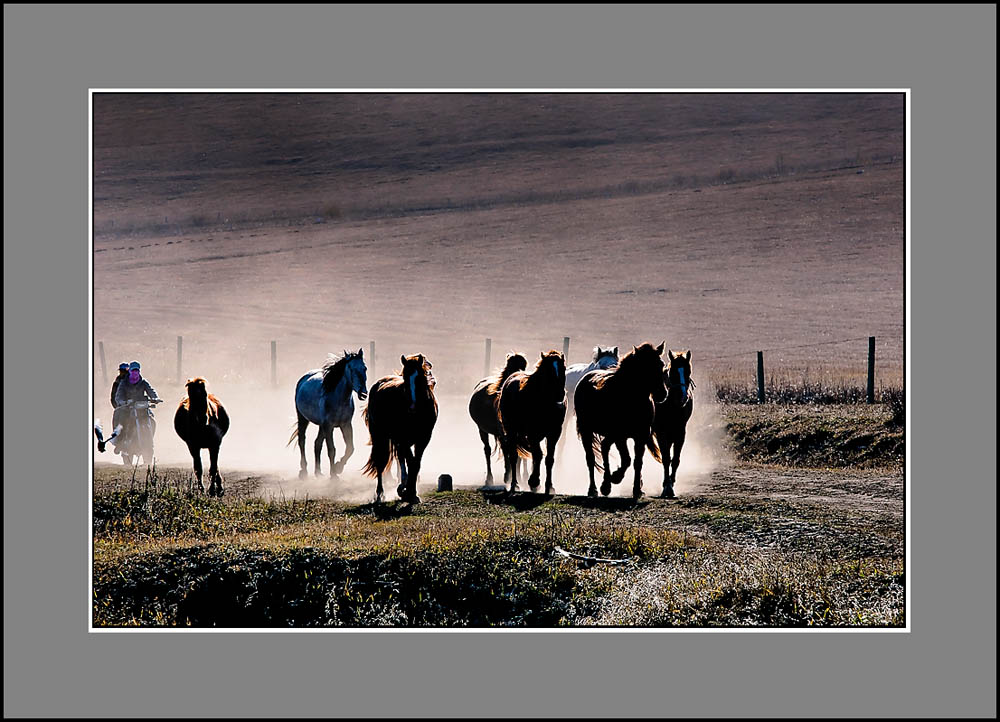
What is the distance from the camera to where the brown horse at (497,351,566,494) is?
19.3 meters

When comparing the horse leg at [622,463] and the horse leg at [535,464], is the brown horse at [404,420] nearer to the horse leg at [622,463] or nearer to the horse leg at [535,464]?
the horse leg at [535,464]

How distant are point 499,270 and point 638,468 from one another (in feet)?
113

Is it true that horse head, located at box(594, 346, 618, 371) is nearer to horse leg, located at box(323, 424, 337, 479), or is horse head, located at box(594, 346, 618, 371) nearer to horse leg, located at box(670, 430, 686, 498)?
horse leg, located at box(670, 430, 686, 498)

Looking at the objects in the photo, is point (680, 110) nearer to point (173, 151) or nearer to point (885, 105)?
point (885, 105)

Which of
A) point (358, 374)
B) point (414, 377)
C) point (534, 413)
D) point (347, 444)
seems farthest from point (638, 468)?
point (347, 444)

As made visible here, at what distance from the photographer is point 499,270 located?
53.5 meters

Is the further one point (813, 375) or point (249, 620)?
point (813, 375)

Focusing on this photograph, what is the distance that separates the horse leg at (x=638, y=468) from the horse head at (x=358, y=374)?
4.30m

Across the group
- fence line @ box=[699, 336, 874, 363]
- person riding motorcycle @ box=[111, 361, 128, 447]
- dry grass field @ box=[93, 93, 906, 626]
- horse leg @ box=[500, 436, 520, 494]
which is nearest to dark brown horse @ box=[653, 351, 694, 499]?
dry grass field @ box=[93, 93, 906, 626]

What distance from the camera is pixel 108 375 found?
42.3 metres

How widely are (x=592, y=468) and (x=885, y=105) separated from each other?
36.6 metres

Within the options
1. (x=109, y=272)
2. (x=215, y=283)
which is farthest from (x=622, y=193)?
(x=109, y=272)

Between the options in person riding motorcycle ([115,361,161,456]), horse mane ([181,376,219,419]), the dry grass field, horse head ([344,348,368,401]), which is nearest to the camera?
horse mane ([181,376,219,419])

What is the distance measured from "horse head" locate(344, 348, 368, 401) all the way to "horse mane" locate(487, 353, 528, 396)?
200 centimetres
